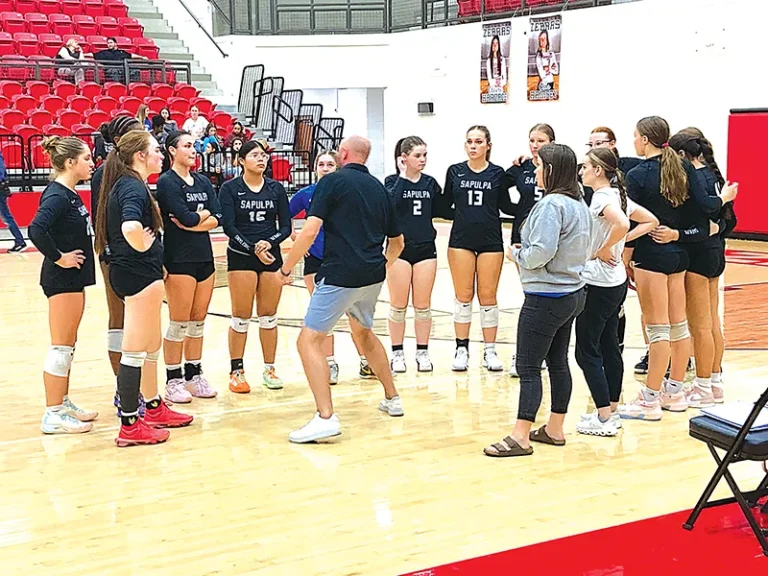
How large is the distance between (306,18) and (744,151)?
10299 millimetres

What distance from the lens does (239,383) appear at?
21.8ft

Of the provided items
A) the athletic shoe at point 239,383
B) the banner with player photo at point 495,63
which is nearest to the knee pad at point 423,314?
the athletic shoe at point 239,383

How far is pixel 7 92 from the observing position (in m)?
17.2

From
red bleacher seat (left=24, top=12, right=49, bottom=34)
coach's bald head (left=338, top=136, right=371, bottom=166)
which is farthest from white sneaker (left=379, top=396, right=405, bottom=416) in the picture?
red bleacher seat (left=24, top=12, right=49, bottom=34)

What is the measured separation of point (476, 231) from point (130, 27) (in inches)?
607

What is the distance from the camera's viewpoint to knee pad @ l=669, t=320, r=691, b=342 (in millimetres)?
6098

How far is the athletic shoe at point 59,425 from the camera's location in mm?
5742

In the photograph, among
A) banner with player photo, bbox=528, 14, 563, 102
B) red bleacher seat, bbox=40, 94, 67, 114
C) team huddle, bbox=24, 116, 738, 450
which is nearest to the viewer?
team huddle, bbox=24, 116, 738, 450

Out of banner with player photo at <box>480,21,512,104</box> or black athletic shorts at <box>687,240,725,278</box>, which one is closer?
black athletic shorts at <box>687,240,725,278</box>

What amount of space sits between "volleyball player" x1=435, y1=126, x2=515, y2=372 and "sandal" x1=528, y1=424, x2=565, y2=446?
1.59 metres

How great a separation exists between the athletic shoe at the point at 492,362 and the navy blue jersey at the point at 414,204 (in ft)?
2.98

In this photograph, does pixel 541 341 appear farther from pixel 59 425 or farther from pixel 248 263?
pixel 59 425

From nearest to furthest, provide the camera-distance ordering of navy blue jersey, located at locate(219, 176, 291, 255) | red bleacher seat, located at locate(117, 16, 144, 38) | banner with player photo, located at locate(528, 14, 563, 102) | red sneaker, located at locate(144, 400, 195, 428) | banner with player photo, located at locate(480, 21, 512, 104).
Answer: red sneaker, located at locate(144, 400, 195, 428)
navy blue jersey, located at locate(219, 176, 291, 255)
banner with player photo, located at locate(528, 14, 563, 102)
banner with player photo, located at locate(480, 21, 512, 104)
red bleacher seat, located at locate(117, 16, 144, 38)

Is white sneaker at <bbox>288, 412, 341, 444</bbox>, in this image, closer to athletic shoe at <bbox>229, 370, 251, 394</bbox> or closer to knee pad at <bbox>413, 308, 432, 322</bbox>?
athletic shoe at <bbox>229, 370, 251, 394</bbox>
